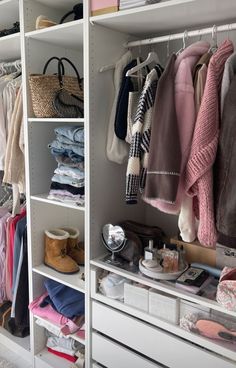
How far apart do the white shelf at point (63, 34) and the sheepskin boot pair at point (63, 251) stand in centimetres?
103

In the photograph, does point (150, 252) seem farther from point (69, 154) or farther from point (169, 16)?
point (169, 16)

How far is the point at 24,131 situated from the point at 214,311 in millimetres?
1256

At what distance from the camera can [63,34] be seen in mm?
1621

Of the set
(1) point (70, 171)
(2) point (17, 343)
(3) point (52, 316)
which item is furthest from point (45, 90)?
(2) point (17, 343)

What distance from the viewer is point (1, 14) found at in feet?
6.41

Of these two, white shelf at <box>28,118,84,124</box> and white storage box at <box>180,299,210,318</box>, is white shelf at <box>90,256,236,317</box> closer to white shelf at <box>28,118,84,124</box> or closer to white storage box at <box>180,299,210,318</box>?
white storage box at <box>180,299,210,318</box>

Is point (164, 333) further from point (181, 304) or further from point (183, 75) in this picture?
point (183, 75)

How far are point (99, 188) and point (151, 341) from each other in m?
0.71

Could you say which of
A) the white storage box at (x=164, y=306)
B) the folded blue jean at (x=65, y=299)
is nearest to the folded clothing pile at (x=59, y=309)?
the folded blue jean at (x=65, y=299)

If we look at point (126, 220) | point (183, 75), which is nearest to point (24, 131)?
point (126, 220)

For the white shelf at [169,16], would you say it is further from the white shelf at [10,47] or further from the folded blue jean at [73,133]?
the white shelf at [10,47]

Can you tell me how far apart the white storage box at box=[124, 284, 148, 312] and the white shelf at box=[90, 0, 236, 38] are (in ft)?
3.66

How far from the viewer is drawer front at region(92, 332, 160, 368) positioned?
1491mm

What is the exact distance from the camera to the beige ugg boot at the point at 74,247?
6.39ft
